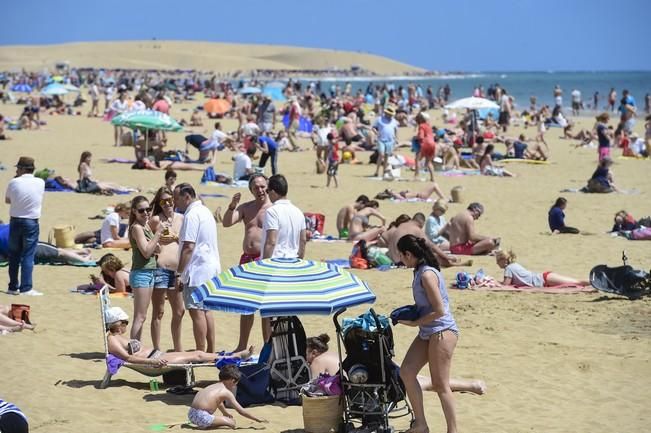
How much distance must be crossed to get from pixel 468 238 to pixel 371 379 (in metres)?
7.00

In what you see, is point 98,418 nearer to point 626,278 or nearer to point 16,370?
point 16,370

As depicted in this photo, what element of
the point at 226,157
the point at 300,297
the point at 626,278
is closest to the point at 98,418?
the point at 300,297

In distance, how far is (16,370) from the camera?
772cm

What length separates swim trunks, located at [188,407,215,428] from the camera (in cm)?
653

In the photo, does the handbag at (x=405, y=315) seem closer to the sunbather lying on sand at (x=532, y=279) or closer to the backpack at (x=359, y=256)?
the sunbather lying on sand at (x=532, y=279)

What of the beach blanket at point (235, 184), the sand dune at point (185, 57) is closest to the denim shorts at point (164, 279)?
the beach blanket at point (235, 184)

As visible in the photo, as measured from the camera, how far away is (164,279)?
789 cm

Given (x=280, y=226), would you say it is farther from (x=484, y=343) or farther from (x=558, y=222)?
(x=558, y=222)

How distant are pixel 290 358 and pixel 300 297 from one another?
0.79 metres

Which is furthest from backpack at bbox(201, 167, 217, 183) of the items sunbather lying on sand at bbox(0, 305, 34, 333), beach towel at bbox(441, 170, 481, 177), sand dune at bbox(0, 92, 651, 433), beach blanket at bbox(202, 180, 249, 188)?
sunbather lying on sand at bbox(0, 305, 34, 333)

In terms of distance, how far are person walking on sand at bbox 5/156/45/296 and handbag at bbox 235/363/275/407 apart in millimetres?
3593

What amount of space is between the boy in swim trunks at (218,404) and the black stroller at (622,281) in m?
5.10

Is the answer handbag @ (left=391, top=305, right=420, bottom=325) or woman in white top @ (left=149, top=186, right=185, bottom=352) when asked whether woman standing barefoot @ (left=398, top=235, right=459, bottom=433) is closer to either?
handbag @ (left=391, top=305, right=420, bottom=325)

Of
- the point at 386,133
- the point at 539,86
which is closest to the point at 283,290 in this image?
the point at 386,133
